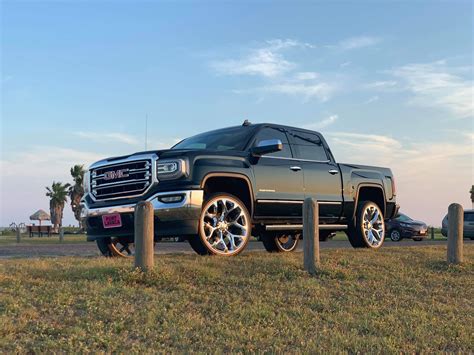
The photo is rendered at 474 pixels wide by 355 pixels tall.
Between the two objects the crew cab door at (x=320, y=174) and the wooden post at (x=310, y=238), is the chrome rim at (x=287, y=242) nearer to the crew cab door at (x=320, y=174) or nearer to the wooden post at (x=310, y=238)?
the crew cab door at (x=320, y=174)

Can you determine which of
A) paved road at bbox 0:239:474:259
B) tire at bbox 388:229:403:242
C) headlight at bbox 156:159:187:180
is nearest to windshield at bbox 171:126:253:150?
headlight at bbox 156:159:187:180

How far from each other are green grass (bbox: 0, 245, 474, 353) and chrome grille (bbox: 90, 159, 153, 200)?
41.8 inches

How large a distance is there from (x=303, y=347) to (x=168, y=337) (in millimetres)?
1061

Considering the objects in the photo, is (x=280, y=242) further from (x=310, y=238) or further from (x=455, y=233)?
(x=310, y=238)

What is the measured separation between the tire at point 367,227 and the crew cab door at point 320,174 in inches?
24.4

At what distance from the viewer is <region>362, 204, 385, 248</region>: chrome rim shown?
987 cm

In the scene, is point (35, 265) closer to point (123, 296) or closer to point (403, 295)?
point (123, 296)

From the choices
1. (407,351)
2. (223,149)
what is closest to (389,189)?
(223,149)

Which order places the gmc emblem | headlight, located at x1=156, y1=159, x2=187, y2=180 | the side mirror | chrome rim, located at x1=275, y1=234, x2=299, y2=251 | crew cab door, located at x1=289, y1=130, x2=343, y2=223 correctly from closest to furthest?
1. headlight, located at x1=156, y1=159, x2=187, y2=180
2. the gmc emblem
3. the side mirror
4. crew cab door, located at x1=289, y1=130, x2=343, y2=223
5. chrome rim, located at x1=275, y1=234, x2=299, y2=251

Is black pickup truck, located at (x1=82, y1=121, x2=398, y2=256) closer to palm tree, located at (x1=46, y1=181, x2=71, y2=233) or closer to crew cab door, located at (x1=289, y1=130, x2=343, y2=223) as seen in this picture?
crew cab door, located at (x1=289, y1=130, x2=343, y2=223)

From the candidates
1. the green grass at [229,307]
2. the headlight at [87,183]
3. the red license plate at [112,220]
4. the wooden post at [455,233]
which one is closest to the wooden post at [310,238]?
the green grass at [229,307]

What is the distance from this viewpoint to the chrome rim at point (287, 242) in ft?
33.5

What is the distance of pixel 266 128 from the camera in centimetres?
863

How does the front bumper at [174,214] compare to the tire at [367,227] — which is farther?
the tire at [367,227]
